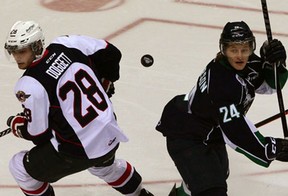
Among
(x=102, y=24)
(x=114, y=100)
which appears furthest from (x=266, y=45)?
(x=102, y=24)

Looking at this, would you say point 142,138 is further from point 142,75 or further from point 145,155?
point 142,75

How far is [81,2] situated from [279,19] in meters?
1.61

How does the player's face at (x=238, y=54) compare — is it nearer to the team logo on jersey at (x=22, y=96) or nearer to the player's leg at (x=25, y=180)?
the team logo on jersey at (x=22, y=96)

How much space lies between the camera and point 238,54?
3213 millimetres

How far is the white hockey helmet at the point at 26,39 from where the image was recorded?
10.8ft

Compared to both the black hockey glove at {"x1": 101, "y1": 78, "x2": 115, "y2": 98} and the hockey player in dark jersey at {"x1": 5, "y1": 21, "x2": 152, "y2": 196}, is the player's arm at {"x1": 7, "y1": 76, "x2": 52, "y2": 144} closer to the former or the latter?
the hockey player in dark jersey at {"x1": 5, "y1": 21, "x2": 152, "y2": 196}

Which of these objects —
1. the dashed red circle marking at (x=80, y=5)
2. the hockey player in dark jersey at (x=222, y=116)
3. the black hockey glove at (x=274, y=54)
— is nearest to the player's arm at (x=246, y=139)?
the hockey player in dark jersey at (x=222, y=116)

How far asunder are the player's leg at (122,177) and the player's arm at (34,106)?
0.45 m

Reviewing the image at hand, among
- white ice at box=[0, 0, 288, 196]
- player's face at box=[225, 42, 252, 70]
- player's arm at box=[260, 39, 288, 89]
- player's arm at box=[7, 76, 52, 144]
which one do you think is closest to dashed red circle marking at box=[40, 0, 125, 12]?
white ice at box=[0, 0, 288, 196]

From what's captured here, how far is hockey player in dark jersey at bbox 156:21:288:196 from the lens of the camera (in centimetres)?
319

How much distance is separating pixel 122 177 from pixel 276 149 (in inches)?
31.3

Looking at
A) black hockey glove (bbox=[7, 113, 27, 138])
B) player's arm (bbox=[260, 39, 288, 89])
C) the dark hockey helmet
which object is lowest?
black hockey glove (bbox=[7, 113, 27, 138])

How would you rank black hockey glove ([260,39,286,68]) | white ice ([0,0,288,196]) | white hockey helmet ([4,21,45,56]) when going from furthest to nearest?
white ice ([0,0,288,196])
black hockey glove ([260,39,286,68])
white hockey helmet ([4,21,45,56])

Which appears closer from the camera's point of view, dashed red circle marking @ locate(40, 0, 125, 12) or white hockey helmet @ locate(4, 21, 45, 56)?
white hockey helmet @ locate(4, 21, 45, 56)
